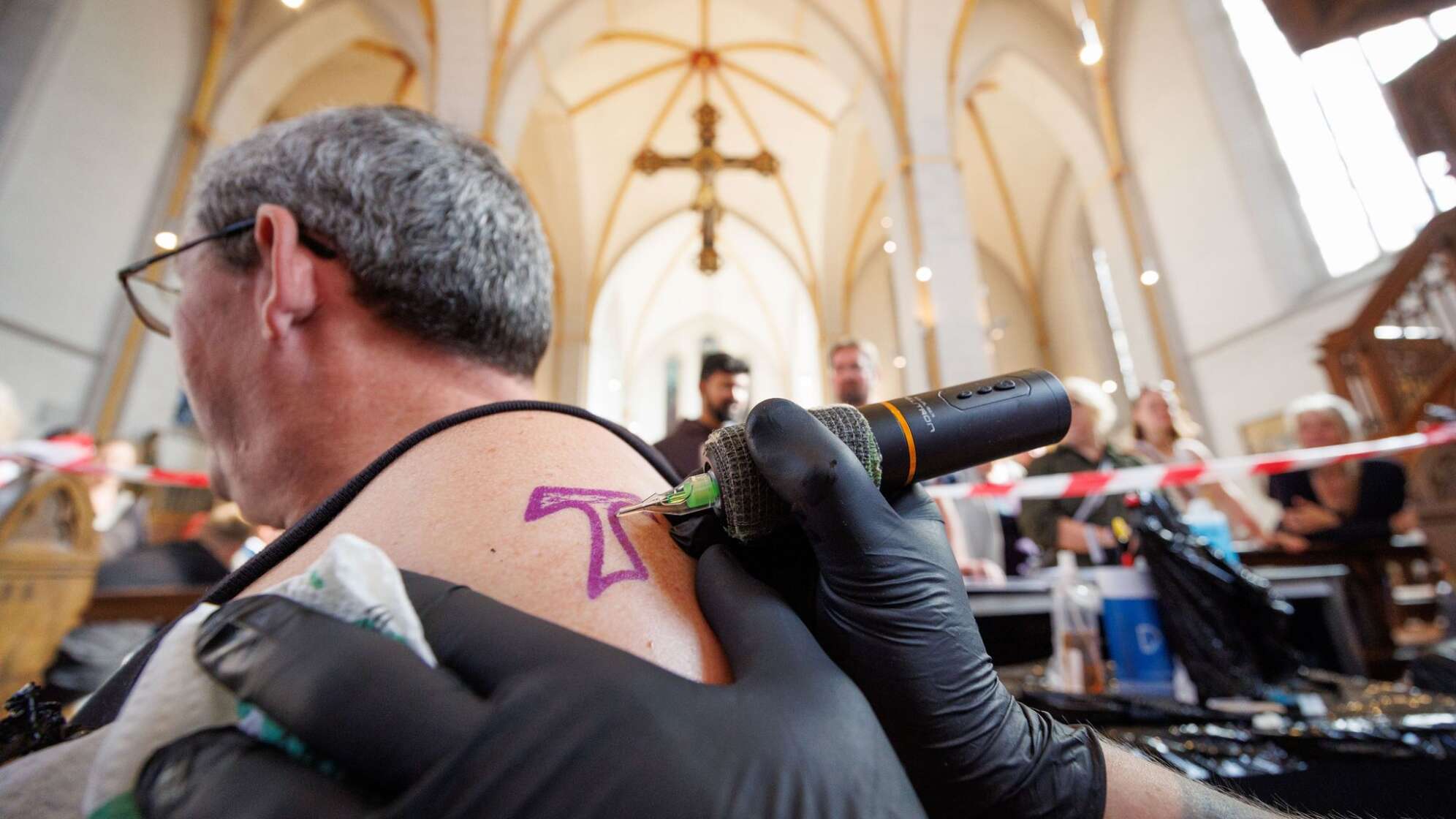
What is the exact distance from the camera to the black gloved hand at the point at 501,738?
0.32 meters

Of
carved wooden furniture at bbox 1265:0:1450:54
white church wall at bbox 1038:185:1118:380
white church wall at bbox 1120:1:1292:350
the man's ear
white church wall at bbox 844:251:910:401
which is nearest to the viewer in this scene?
the man's ear

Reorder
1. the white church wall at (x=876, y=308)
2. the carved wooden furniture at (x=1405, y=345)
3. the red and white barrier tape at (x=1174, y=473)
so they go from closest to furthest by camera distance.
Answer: the red and white barrier tape at (x=1174, y=473)
the carved wooden furniture at (x=1405, y=345)
the white church wall at (x=876, y=308)

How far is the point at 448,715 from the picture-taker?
35 centimetres

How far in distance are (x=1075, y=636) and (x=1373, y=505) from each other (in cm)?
303

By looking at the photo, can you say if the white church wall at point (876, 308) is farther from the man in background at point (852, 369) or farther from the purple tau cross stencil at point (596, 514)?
the purple tau cross stencil at point (596, 514)

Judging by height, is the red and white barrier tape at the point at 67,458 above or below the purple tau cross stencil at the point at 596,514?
above

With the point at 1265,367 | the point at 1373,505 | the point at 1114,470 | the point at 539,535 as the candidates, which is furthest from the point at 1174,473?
the point at 1265,367

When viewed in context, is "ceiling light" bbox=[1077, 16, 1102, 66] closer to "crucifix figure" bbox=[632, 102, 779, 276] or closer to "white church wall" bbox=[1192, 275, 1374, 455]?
"white church wall" bbox=[1192, 275, 1374, 455]

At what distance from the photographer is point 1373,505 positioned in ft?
11.4

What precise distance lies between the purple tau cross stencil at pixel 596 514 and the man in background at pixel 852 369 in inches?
124

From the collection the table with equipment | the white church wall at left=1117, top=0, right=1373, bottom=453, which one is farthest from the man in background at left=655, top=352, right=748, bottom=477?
the white church wall at left=1117, top=0, right=1373, bottom=453

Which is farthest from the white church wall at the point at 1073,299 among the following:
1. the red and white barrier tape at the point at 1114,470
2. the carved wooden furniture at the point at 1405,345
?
the red and white barrier tape at the point at 1114,470

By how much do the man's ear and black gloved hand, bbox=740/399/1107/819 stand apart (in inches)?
26.9

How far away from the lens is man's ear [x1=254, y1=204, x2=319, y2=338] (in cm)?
85
